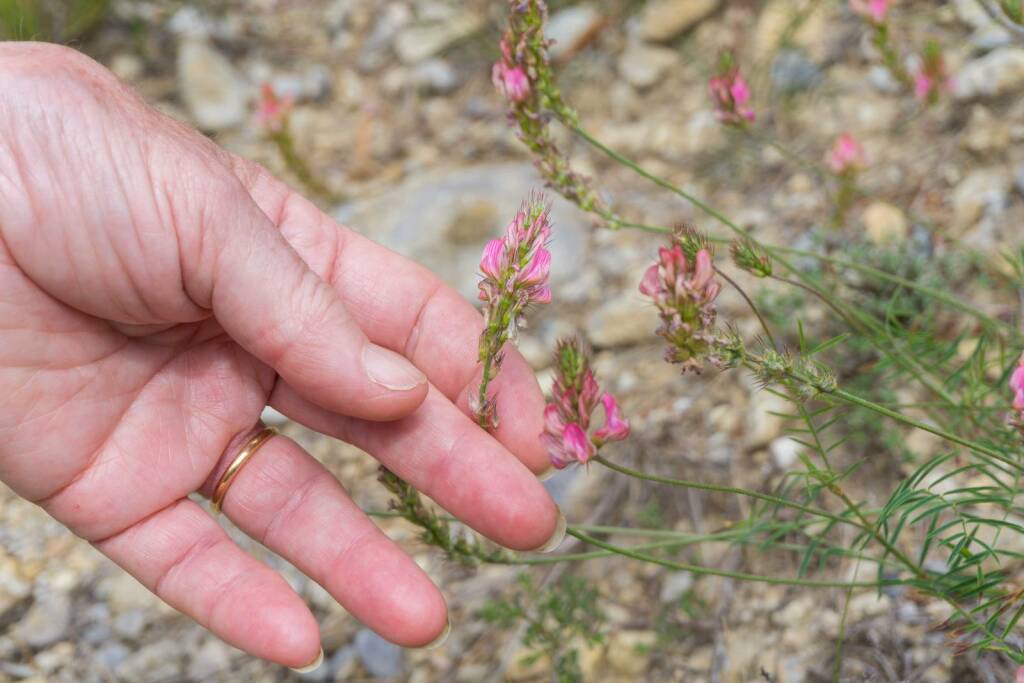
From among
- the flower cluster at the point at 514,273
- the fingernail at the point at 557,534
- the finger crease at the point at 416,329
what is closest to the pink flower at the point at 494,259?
the flower cluster at the point at 514,273

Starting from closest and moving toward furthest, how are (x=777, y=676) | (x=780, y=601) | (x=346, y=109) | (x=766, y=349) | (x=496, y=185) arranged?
(x=766, y=349) → (x=777, y=676) → (x=780, y=601) → (x=496, y=185) → (x=346, y=109)

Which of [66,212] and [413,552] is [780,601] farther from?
[66,212]

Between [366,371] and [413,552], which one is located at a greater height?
[413,552]

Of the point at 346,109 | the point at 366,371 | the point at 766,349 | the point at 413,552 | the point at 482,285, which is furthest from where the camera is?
the point at 346,109

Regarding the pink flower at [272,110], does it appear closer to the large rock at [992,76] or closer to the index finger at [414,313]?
the index finger at [414,313]

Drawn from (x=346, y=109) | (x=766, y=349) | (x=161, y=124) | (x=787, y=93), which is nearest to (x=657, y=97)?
(x=787, y=93)

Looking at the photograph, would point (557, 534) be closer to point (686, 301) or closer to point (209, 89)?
point (686, 301)

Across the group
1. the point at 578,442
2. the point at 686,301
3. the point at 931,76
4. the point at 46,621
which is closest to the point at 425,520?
the point at 578,442

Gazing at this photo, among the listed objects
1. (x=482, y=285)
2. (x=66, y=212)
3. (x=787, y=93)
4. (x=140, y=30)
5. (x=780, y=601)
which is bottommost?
(x=66, y=212)
